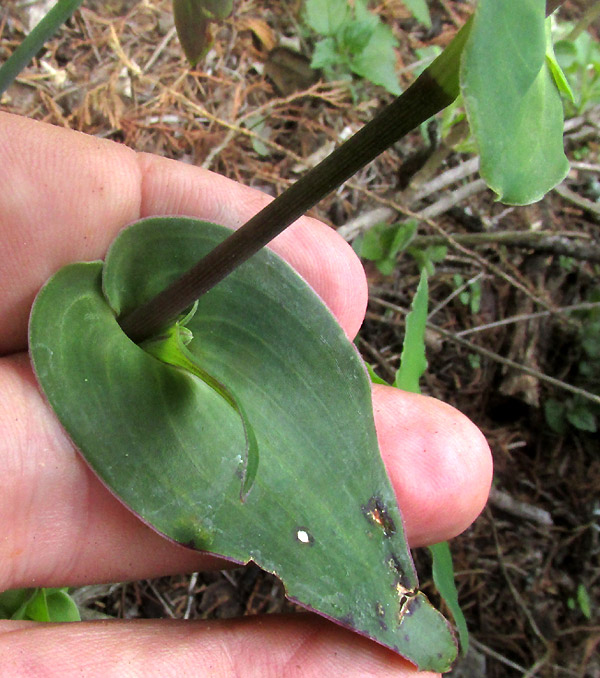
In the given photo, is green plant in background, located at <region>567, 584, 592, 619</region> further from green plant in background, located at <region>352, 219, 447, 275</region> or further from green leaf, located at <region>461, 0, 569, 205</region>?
green leaf, located at <region>461, 0, 569, 205</region>

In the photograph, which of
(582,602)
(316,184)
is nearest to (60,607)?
(316,184)

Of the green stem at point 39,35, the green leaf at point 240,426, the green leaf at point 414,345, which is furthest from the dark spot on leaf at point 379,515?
the green stem at point 39,35

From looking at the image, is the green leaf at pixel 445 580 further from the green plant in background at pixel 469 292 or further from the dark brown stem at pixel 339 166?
the green plant in background at pixel 469 292

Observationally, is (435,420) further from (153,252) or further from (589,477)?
(589,477)

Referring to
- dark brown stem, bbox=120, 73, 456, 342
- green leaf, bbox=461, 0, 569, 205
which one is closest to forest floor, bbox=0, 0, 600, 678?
dark brown stem, bbox=120, 73, 456, 342

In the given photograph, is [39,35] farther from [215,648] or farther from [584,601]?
[584,601]

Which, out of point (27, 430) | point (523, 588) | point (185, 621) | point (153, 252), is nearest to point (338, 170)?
point (153, 252)
